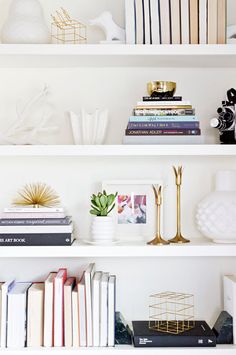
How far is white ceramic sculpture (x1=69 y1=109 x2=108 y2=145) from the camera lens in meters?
1.94

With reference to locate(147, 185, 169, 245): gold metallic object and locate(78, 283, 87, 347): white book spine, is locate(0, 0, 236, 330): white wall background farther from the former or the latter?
locate(78, 283, 87, 347): white book spine

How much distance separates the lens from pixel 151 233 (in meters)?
2.02

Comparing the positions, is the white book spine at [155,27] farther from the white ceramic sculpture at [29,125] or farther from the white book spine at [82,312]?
the white book spine at [82,312]

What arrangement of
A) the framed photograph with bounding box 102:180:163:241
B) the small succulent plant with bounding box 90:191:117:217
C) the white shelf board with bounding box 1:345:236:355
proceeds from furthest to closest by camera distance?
1. the framed photograph with bounding box 102:180:163:241
2. the small succulent plant with bounding box 90:191:117:217
3. the white shelf board with bounding box 1:345:236:355

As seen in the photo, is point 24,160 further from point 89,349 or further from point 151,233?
point 89,349

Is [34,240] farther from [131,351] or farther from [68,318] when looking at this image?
[131,351]

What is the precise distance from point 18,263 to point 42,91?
2.17 feet

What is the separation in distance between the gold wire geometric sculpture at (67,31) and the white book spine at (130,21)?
22cm

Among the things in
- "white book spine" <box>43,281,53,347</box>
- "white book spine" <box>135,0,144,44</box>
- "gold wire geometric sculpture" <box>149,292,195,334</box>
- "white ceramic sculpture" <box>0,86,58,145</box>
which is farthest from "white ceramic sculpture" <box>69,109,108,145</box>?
"gold wire geometric sculpture" <box>149,292,195,334</box>

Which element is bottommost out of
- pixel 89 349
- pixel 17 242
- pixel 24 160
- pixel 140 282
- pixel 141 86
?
pixel 89 349

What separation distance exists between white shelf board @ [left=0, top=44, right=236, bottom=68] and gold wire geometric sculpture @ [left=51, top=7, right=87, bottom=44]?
14 centimetres

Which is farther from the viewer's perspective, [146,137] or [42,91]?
[42,91]

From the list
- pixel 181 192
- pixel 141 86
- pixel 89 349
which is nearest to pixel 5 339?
pixel 89 349

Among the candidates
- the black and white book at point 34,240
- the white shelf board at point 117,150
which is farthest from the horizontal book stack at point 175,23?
the black and white book at point 34,240
